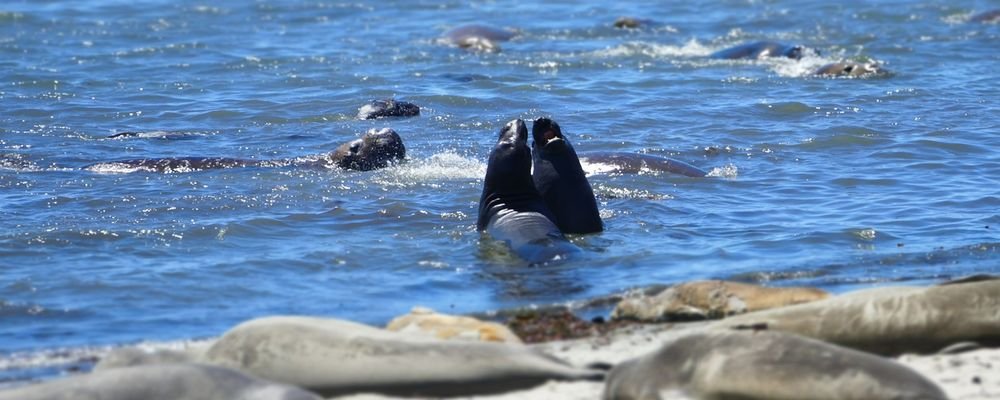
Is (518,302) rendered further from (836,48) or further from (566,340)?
(836,48)

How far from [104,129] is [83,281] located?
22.6 ft

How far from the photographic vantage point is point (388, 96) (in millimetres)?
17281

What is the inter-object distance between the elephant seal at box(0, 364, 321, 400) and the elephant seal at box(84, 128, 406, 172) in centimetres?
709

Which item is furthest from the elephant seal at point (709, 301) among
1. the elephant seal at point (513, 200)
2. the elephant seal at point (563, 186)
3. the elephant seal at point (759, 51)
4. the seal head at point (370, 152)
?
the elephant seal at point (759, 51)

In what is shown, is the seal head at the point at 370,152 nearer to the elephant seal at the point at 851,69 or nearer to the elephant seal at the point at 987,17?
the elephant seal at the point at 851,69

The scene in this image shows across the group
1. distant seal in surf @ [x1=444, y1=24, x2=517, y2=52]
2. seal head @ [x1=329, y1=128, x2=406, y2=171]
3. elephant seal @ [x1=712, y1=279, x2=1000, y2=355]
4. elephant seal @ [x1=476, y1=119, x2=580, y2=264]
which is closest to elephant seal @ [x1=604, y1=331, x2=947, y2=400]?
elephant seal @ [x1=712, y1=279, x2=1000, y2=355]

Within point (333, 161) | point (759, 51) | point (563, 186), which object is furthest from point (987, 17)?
point (563, 186)

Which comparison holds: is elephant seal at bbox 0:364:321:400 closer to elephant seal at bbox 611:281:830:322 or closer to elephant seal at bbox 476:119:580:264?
elephant seal at bbox 611:281:830:322

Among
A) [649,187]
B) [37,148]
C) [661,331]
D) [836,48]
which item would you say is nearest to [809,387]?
[661,331]

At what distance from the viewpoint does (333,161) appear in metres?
12.8

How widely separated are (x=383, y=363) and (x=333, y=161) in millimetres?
7040

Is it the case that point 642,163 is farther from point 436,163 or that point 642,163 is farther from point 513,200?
point 513,200

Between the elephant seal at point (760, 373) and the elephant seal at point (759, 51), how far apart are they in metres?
14.6

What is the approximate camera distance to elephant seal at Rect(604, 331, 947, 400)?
5387 mm
